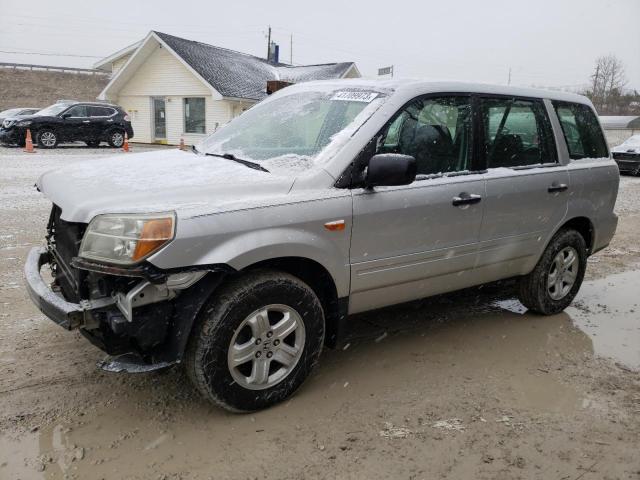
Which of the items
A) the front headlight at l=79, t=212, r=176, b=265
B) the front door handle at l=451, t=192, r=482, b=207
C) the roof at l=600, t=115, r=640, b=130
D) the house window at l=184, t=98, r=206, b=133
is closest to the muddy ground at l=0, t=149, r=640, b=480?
the front headlight at l=79, t=212, r=176, b=265

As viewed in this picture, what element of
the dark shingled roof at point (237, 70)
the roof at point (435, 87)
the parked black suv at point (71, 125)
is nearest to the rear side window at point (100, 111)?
the parked black suv at point (71, 125)

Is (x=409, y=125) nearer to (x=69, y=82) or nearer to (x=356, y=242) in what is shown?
(x=356, y=242)

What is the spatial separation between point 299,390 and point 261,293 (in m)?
0.79

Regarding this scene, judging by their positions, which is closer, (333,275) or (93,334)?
(93,334)

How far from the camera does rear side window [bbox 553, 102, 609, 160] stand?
456cm

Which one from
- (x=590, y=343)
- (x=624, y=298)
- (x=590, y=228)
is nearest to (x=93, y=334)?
(x=590, y=343)

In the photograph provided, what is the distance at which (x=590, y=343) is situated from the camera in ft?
13.9

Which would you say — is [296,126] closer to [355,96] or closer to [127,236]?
[355,96]

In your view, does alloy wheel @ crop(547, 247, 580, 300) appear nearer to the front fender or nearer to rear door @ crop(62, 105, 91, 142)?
the front fender

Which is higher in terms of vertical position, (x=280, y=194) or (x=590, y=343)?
(x=280, y=194)

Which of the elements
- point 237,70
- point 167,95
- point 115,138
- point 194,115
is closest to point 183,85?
point 167,95

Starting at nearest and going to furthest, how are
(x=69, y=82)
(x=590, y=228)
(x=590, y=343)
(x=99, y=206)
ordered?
(x=99, y=206), (x=590, y=343), (x=590, y=228), (x=69, y=82)

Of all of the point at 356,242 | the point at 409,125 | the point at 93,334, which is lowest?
the point at 93,334

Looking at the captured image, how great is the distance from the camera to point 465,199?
3.65 meters
